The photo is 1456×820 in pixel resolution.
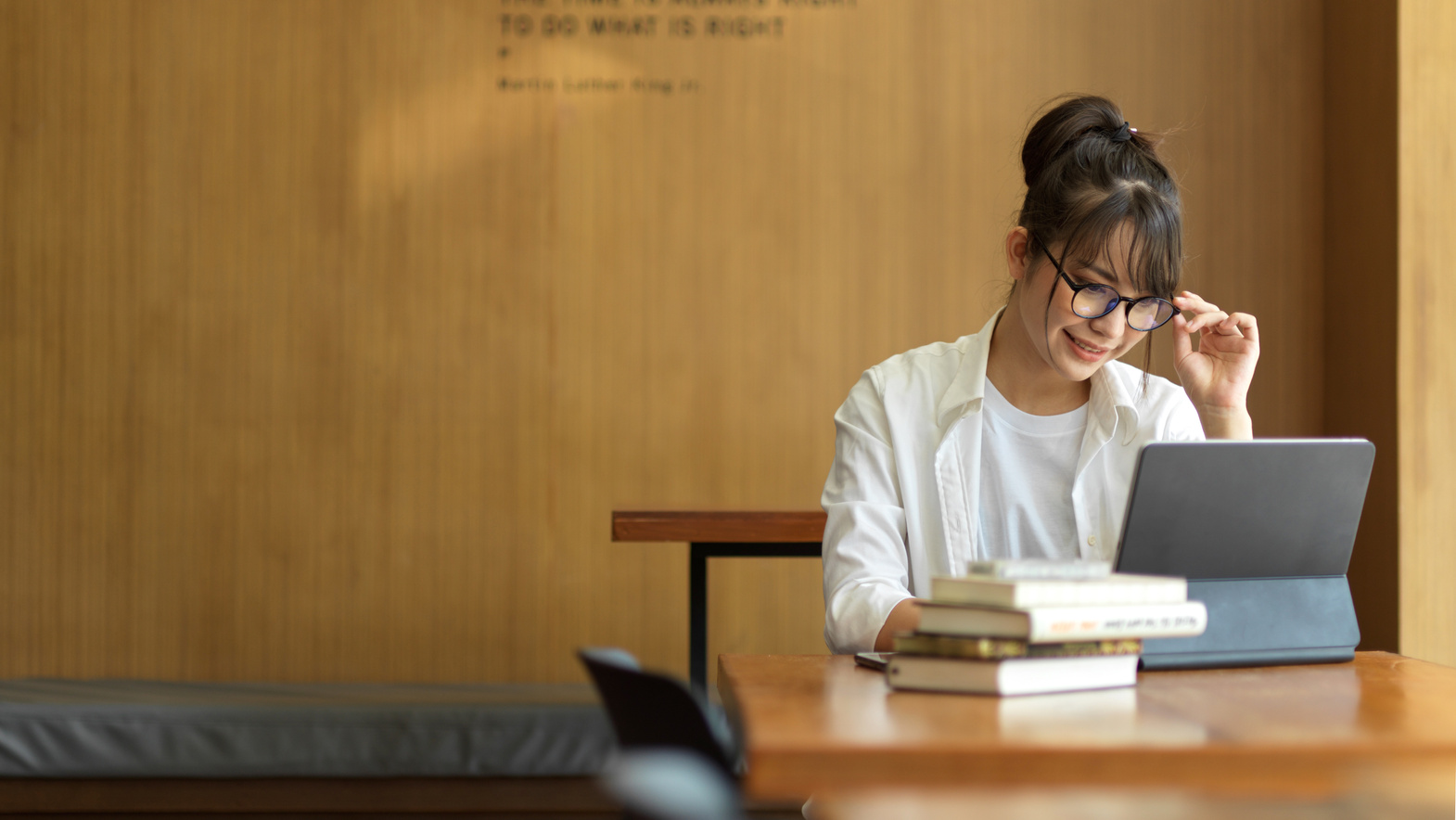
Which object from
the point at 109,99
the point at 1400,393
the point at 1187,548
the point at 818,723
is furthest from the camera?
the point at 109,99

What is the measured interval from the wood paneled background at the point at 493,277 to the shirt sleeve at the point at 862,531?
5.11 ft

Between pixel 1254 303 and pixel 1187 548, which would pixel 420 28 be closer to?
pixel 1254 303

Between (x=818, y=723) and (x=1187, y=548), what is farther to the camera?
(x=1187, y=548)

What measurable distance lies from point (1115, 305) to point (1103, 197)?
131mm

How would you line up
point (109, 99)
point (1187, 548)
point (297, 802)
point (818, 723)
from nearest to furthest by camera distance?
point (818, 723) < point (1187, 548) < point (297, 802) < point (109, 99)

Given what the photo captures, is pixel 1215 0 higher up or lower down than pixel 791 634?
higher up

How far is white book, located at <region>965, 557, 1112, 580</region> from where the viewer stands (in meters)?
0.89

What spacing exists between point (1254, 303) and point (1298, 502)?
7.23 ft

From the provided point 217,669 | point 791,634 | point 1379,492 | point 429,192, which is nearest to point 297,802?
point 217,669

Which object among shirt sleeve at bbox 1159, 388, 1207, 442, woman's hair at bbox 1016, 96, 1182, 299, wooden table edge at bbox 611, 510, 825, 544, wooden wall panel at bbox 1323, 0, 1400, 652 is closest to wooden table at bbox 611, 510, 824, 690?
wooden table edge at bbox 611, 510, 825, 544

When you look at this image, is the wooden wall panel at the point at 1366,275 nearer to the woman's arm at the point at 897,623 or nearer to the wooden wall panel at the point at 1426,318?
the wooden wall panel at the point at 1426,318

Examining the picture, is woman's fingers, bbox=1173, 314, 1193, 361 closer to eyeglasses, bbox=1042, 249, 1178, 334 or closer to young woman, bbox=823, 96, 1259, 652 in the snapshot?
young woman, bbox=823, 96, 1259, 652

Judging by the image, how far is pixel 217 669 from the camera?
2.98m

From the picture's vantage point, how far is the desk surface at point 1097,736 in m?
0.71
